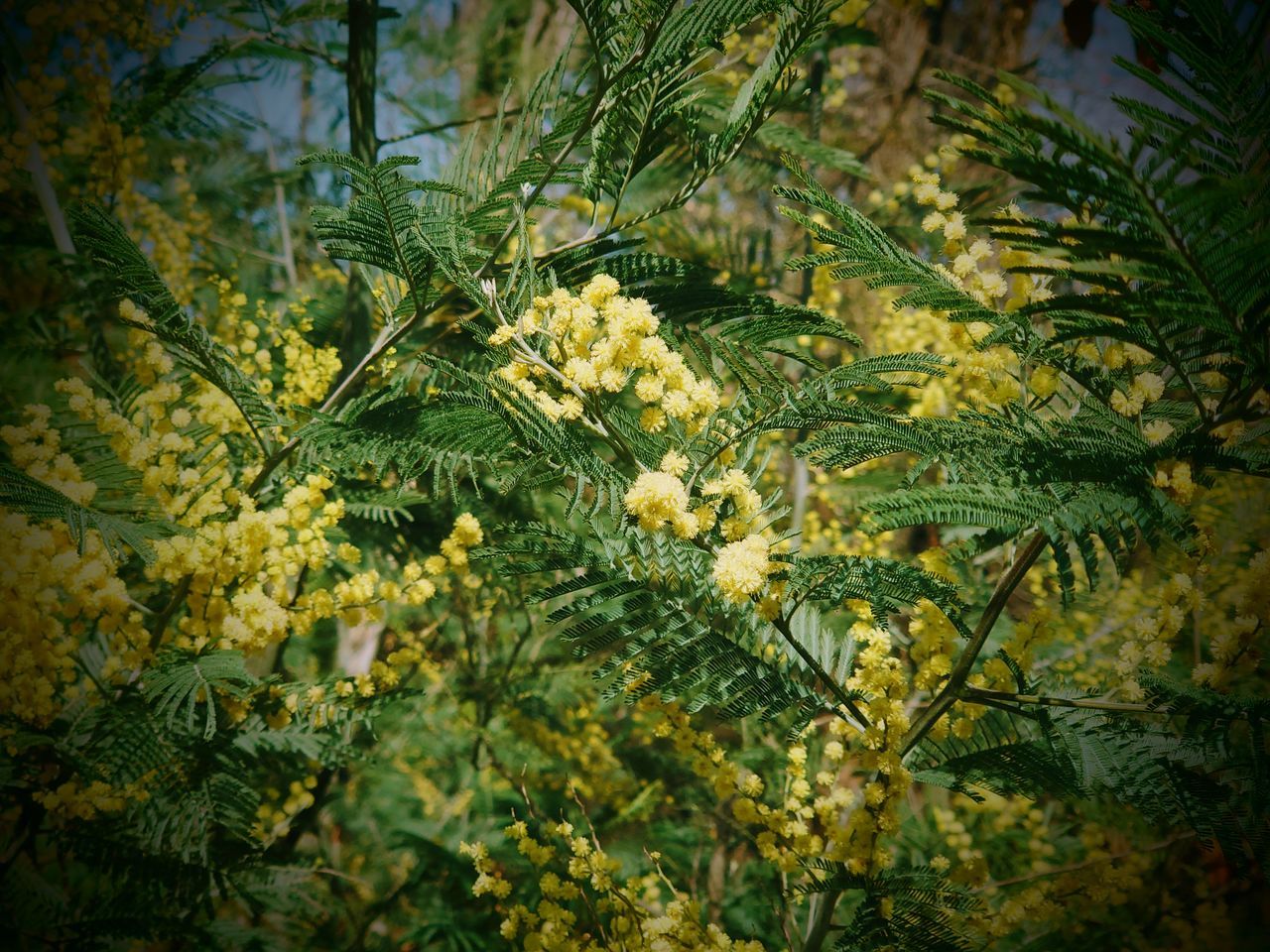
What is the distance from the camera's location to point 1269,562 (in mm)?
816

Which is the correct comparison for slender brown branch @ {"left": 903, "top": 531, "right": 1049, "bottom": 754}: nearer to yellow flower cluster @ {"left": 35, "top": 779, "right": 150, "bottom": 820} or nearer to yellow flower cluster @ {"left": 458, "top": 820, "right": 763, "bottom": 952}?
yellow flower cluster @ {"left": 458, "top": 820, "right": 763, "bottom": 952}

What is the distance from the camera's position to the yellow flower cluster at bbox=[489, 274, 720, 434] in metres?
0.81

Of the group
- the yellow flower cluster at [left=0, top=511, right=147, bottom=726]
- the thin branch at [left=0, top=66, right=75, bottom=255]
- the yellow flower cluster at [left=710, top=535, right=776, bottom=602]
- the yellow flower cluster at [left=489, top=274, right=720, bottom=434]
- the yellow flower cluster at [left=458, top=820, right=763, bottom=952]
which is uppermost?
the thin branch at [left=0, top=66, right=75, bottom=255]

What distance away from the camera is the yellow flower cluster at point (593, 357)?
812mm

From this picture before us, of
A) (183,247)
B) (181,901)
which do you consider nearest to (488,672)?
(181,901)

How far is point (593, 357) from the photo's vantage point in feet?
2.70

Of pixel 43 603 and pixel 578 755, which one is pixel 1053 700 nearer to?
pixel 43 603

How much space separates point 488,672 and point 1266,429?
8.54 feet

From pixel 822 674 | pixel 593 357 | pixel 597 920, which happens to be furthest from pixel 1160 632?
pixel 597 920

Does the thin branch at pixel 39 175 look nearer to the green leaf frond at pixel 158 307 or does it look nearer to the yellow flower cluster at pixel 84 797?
the green leaf frond at pixel 158 307

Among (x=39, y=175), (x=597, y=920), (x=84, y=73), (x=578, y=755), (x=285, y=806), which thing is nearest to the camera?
(x=597, y=920)

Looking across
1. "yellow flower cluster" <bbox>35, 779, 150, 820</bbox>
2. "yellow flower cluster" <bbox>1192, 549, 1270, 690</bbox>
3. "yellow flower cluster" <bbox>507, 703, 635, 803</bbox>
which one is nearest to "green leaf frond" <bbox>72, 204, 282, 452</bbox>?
"yellow flower cluster" <bbox>35, 779, 150, 820</bbox>

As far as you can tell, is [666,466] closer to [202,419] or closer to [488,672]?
[202,419]

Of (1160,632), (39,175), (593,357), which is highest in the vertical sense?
(39,175)
